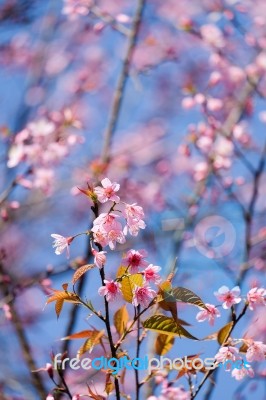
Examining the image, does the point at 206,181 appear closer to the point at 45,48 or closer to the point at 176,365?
the point at 45,48

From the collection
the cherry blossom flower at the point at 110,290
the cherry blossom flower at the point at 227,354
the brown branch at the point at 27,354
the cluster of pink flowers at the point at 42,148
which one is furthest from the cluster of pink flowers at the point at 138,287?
the cluster of pink flowers at the point at 42,148

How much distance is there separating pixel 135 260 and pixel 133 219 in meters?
0.12

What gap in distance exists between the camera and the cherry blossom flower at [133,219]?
5.80ft

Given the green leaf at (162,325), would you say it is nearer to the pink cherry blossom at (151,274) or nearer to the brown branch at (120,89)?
the pink cherry blossom at (151,274)

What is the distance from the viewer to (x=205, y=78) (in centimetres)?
806

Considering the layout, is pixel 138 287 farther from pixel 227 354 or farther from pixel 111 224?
pixel 227 354

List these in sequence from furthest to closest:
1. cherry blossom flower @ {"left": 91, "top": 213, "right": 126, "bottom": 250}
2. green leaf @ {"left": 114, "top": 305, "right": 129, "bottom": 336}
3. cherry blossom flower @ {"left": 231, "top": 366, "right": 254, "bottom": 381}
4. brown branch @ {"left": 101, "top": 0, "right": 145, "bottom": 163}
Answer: brown branch @ {"left": 101, "top": 0, "right": 145, "bottom": 163}, green leaf @ {"left": 114, "top": 305, "right": 129, "bottom": 336}, cherry blossom flower @ {"left": 231, "top": 366, "right": 254, "bottom": 381}, cherry blossom flower @ {"left": 91, "top": 213, "right": 126, "bottom": 250}

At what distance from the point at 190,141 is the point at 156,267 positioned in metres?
2.78

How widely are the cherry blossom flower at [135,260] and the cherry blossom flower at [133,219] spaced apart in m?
0.06

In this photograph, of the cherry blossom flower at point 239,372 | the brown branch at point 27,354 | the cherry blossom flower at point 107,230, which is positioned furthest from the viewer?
the brown branch at point 27,354

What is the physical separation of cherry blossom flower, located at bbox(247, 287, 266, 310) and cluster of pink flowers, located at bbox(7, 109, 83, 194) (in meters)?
2.48

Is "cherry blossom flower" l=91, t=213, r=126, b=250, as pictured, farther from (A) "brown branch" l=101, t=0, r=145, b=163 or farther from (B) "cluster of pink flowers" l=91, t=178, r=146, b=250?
(A) "brown branch" l=101, t=0, r=145, b=163

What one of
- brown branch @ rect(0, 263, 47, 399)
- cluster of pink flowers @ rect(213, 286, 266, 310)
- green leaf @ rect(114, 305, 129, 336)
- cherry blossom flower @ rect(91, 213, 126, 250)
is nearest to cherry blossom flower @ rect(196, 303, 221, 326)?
cluster of pink flowers @ rect(213, 286, 266, 310)

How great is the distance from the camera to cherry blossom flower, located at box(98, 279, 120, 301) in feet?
5.71
